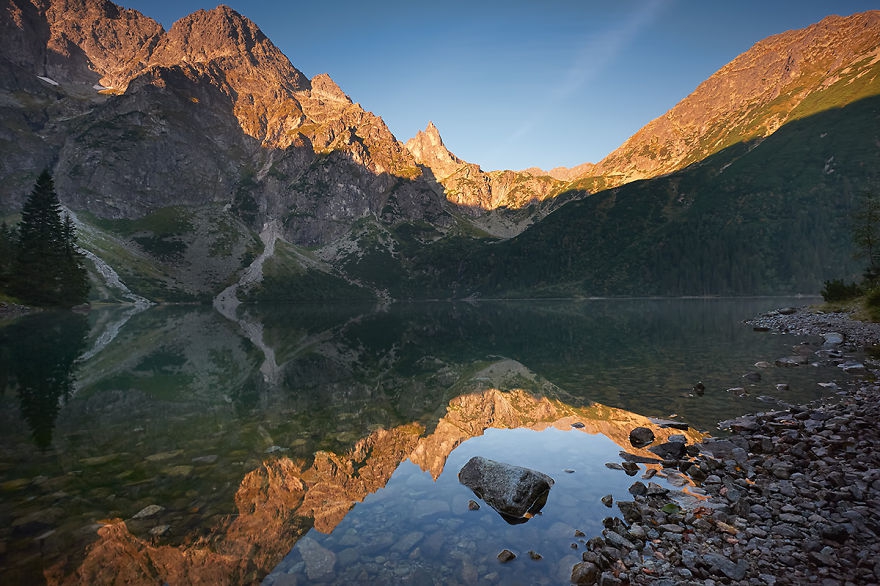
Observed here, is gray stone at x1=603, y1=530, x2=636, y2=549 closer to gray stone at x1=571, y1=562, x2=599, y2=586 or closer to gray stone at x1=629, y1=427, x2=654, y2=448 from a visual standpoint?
gray stone at x1=571, y1=562, x2=599, y2=586

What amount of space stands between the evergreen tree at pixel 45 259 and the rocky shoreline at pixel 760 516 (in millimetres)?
147099

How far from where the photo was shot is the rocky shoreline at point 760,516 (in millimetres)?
8820

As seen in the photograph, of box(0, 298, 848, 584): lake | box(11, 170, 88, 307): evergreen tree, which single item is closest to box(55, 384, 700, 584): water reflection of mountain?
box(0, 298, 848, 584): lake

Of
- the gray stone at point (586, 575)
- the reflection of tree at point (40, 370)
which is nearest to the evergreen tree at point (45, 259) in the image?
the reflection of tree at point (40, 370)

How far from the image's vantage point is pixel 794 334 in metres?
52.0

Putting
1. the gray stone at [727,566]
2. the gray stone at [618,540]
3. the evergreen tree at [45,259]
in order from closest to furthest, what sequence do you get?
the gray stone at [727,566] → the gray stone at [618,540] → the evergreen tree at [45,259]

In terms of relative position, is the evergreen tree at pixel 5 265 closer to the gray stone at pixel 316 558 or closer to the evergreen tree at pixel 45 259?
the evergreen tree at pixel 45 259

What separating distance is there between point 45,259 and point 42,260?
100 cm

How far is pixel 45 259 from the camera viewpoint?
367 ft

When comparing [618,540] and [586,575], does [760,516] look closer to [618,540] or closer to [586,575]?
[618,540]

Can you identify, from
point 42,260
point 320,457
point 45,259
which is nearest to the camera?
point 320,457

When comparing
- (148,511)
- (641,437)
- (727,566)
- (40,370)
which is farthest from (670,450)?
(40,370)

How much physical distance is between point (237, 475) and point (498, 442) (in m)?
11.4

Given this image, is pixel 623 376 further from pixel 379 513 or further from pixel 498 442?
pixel 379 513
